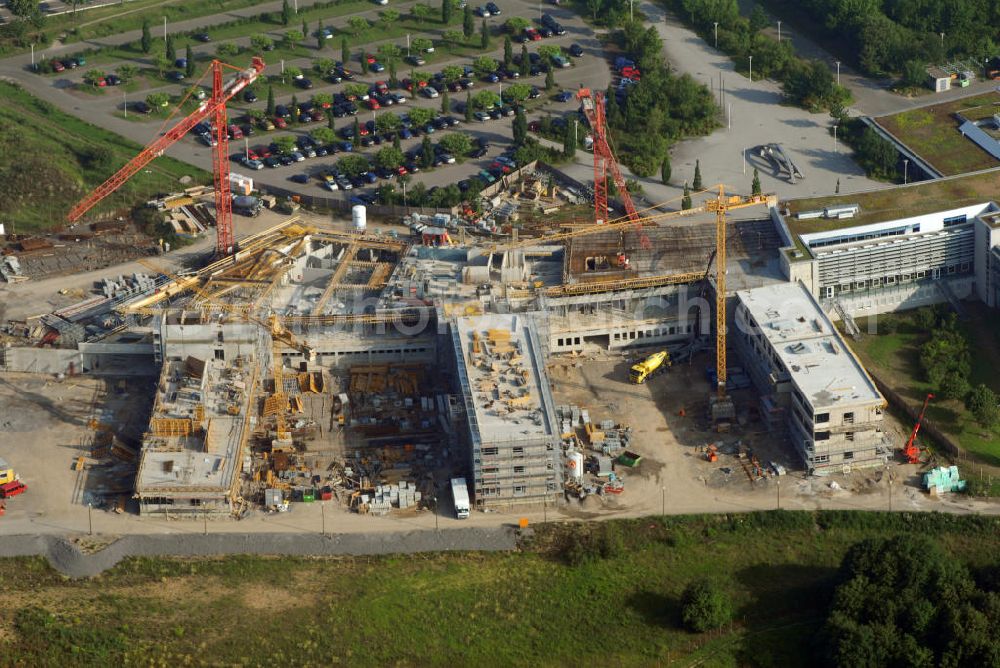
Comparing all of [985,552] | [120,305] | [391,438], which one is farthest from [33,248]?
[985,552]

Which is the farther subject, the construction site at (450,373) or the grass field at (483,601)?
the construction site at (450,373)

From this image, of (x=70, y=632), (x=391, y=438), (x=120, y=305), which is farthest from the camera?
(x=120, y=305)

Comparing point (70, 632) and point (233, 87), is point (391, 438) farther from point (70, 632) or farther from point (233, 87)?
point (233, 87)

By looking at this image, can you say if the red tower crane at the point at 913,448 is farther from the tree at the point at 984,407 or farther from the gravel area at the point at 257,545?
the gravel area at the point at 257,545

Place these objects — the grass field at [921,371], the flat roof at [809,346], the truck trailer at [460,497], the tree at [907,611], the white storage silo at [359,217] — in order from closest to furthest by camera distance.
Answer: the tree at [907,611] → the truck trailer at [460,497] → the flat roof at [809,346] → the grass field at [921,371] → the white storage silo at [359,217]

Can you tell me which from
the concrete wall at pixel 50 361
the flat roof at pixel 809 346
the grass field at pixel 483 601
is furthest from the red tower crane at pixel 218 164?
the flat roof at pixel 809 346

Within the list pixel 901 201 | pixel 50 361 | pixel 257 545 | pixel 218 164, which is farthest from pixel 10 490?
pixel 901 201
